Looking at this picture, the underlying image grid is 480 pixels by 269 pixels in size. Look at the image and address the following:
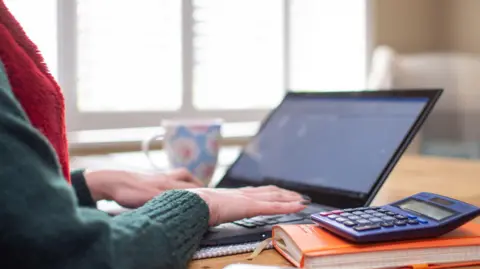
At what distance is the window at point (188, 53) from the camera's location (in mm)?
1674

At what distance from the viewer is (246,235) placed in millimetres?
626

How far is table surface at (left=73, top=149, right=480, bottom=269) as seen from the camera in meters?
0.57

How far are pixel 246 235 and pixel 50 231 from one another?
0.82 feet

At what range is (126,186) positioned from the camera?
0.81 metres

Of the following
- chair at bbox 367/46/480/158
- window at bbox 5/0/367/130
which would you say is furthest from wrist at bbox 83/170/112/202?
chair at bbox 367/46/480/158

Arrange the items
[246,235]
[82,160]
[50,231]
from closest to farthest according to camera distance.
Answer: [50,231], [246,235], [82,160]

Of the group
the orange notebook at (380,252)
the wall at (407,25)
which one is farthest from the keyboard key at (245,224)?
the wall at (407,25)

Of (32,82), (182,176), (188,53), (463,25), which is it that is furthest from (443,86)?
(32,82)

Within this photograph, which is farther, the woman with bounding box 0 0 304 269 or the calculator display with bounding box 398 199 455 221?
the calculator display with bounding box 398 199 455 221

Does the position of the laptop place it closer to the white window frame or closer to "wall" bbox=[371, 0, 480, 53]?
the white window frame

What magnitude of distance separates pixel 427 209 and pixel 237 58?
1.50 metres

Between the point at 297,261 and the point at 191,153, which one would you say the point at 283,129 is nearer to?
the point at 191,153

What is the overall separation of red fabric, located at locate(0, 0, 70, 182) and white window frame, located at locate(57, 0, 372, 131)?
3.22 feet

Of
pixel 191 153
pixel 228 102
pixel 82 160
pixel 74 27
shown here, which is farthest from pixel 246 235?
pixel 228 102
